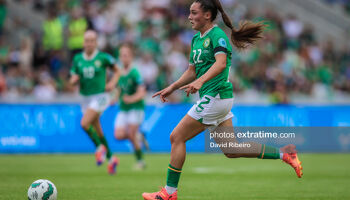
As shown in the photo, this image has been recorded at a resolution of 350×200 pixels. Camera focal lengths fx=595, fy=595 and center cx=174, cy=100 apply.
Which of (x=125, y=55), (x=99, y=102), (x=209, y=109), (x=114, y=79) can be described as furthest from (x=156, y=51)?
(x=209, y=109)

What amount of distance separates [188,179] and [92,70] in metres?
3.45

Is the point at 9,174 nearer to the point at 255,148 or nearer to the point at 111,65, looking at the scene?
the point at 111,65

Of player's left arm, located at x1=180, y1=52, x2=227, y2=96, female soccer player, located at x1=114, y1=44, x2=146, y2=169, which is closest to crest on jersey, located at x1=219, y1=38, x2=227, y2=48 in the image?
player's left arm, located at x1=180, y1=52, x2=227, y2=96

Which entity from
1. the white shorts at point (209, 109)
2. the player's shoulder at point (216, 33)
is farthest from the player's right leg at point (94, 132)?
the player's shoulder at point (216, 33)

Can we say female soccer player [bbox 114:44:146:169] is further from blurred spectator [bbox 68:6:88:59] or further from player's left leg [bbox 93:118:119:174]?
blurred spectator [bbox 68:6:88:59]

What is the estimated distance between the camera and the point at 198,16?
25.5 ft

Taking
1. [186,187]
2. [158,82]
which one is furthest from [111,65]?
[158,82]

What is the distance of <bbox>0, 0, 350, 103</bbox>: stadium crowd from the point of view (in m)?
20.8

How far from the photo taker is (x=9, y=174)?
12.1 m

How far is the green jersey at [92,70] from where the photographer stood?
13281 mm

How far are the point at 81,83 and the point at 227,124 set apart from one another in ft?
20.6

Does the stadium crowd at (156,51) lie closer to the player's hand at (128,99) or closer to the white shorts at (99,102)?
the player's hand at (128,99)

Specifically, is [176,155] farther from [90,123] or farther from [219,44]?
[90,123]

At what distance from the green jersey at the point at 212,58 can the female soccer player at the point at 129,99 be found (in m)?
6.74
